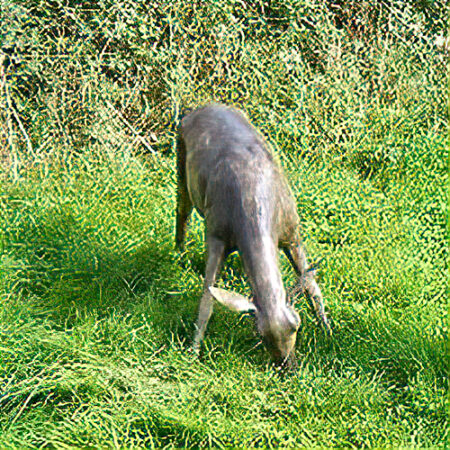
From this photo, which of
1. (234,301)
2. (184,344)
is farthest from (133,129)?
(234,301)

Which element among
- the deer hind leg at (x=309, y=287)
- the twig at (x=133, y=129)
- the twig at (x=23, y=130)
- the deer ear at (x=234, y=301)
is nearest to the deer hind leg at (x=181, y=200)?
the deer hind leg at (x=309, y=287)

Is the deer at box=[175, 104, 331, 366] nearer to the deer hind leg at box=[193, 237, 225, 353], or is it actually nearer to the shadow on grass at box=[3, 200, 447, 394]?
the deer hind leg at box=[193, 237, 225, 353]

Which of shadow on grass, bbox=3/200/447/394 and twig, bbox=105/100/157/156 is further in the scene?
twig, bbox=105/100/157/156

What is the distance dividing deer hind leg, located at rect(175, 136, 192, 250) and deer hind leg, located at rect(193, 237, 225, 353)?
1.10 meters

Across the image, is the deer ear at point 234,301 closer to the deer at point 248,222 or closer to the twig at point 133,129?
the deer at point 248,222

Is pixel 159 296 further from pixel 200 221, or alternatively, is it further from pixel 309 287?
pixel 309 287

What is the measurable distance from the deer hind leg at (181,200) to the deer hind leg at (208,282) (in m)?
1.10

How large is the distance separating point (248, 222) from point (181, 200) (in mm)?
1476

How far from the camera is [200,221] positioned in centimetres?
510

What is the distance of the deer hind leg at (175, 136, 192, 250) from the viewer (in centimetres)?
452

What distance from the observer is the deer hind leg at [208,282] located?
359 cm

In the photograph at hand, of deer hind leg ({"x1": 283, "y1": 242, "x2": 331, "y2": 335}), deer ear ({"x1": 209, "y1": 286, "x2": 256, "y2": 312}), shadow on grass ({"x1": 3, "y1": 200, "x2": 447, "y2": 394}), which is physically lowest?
shadow on grass ({"x1": 3, "y1": 200, "x2": 447, "y2": 394})

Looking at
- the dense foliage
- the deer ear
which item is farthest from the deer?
the dense foliage

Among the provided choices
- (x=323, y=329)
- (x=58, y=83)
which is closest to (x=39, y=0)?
(x=58, y=83)
